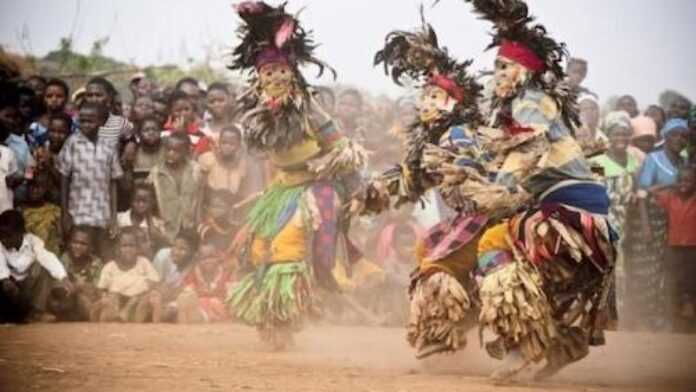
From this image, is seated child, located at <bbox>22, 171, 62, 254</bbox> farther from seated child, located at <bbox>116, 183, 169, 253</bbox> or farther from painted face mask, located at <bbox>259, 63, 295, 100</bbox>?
painted face mask, located at <bbox>259, 63, 295, 100</bbox>

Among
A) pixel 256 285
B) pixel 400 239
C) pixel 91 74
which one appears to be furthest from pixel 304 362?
pixel 91 74

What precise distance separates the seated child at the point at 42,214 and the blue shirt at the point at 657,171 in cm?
531

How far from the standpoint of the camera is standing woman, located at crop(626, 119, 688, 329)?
12094 millimetres

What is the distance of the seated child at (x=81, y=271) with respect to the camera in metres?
12.1

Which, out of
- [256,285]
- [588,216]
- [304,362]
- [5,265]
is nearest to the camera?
[588,216]

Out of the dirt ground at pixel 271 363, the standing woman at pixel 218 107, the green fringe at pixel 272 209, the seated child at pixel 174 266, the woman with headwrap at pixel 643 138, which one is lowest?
the dirt ground at pixel 271 363

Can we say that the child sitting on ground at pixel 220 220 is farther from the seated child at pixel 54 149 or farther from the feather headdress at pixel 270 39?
the feather headdress at pixel 270 39

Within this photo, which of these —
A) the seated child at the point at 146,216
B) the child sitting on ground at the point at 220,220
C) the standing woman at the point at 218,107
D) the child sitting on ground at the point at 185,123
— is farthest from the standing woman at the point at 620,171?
the seated child at the point at 146,216

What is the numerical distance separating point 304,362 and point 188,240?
3.39 m

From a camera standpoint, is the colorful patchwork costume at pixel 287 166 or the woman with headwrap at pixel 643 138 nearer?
the colorful patchwork costume at pixel 287 166

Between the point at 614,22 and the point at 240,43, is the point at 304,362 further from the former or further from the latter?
the point at 614,22

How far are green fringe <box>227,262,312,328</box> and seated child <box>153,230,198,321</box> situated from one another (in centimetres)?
234

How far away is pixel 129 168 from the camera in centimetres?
1252

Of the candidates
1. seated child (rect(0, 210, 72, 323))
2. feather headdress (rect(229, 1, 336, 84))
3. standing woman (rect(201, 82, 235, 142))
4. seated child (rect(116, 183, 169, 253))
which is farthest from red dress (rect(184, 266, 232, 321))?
feather headdress (rect(229, 1, 336, 84))
